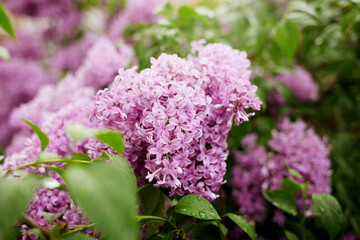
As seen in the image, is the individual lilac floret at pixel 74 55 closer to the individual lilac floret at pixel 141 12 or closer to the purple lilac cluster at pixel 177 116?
the individual lilac floret at pixel 141 12

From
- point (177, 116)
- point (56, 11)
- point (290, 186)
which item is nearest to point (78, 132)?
point (177, 116)

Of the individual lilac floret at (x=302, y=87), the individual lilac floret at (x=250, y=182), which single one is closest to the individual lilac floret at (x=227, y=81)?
the individual lilac floret at (x=250, y=182)

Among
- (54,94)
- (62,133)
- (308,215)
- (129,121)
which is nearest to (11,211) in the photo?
(129,121)

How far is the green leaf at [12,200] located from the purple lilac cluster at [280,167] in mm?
671

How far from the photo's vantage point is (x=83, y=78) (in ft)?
3.52

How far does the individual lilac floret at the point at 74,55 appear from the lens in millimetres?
1775

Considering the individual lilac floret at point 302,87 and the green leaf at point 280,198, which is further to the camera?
the individual lilac floret at point 302,87

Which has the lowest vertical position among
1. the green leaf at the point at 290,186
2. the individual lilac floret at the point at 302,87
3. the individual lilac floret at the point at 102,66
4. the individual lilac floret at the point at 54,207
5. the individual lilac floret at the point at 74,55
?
the individual lilac floret at the point at 54,207

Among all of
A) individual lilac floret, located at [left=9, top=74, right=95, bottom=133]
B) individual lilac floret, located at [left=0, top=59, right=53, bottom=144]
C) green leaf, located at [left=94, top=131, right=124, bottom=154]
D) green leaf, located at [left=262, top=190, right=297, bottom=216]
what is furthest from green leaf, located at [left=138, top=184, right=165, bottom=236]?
individual lilac floret, located at [left=0, top=59, right=53, bottom=144]

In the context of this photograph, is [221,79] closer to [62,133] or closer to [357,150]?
[62,133]

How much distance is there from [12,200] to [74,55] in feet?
5.22

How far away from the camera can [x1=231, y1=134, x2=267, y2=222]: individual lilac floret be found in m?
0.89

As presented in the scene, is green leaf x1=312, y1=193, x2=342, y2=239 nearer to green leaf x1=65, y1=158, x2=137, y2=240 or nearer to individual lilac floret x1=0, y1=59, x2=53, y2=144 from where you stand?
green leaf x1=65, y1=158, x2=137, y2=240

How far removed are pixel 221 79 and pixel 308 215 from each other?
464 mm
